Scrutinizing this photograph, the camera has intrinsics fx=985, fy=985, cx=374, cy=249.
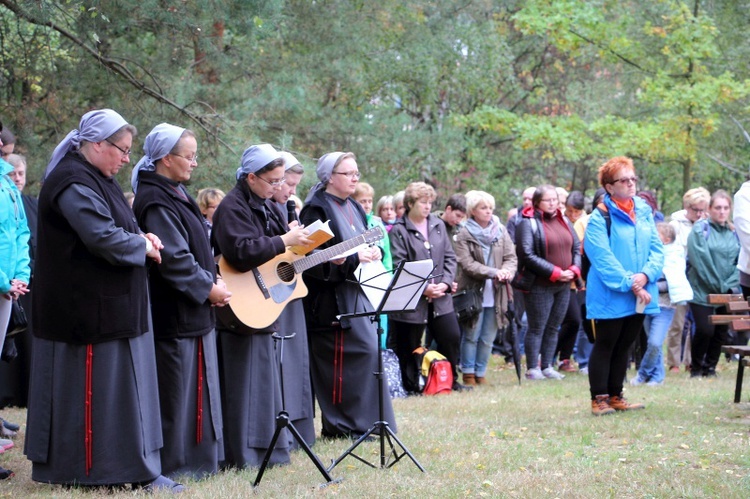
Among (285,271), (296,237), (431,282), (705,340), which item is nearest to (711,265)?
(705,340)

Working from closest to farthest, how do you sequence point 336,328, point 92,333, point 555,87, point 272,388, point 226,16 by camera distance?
point 92,333 → point 272,388 → point 336,328 → point 226,16 → point 555,87

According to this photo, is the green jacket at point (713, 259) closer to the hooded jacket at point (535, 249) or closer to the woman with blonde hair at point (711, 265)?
the woman with blonde hair at point (711, 265)

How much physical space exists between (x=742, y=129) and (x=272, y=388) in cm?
1575

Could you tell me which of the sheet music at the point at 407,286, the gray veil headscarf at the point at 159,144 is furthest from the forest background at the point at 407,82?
the sheet music at the point at 407,286

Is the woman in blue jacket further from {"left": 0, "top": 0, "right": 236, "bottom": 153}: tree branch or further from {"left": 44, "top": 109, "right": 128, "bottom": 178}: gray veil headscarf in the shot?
{"left": 0, "top": 0, "right": 236, "bottom": 153}: tree branch

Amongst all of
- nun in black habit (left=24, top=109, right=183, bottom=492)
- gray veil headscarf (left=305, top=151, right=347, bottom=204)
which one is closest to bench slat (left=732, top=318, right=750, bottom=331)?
gray veil headscarf (left=305, top=151, right=347, bottom=204)

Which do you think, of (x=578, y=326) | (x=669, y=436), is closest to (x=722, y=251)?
(x=578, y=326)

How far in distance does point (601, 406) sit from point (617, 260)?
53.3 inches

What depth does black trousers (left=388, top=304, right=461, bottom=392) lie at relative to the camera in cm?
1110

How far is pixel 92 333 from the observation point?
18.6 feet

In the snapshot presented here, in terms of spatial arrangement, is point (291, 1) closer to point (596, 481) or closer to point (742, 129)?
point (742, 129)

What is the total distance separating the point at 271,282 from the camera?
6.84m

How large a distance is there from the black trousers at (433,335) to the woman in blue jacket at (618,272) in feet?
8.56

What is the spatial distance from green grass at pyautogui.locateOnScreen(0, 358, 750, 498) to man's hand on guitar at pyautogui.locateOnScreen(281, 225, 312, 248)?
1545mm
